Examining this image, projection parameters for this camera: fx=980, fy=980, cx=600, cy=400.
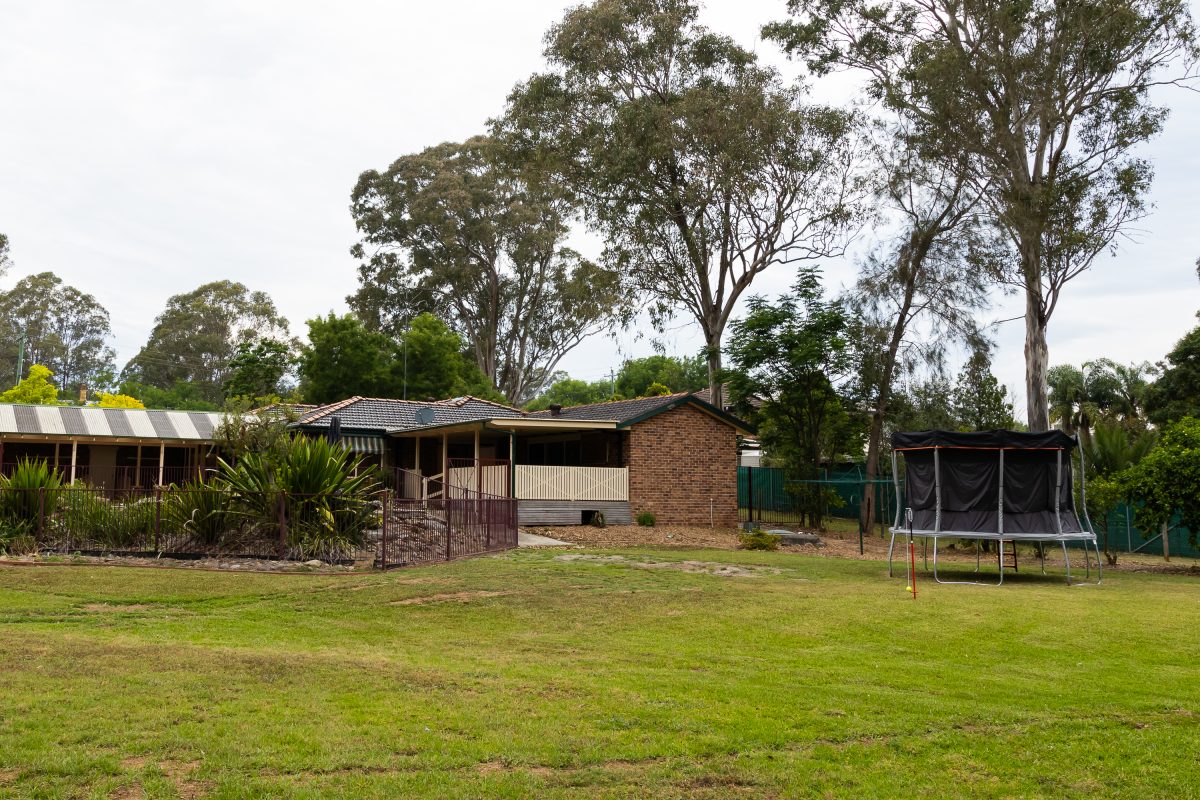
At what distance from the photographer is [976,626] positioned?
11.0 meters

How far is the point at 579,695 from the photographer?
285 inches

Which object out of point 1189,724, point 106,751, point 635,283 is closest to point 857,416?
point 635,283

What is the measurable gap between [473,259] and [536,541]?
34635 millimetres

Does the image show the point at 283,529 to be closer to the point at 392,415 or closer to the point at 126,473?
the point at 392,415

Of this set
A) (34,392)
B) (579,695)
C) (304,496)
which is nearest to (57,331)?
(34,392)

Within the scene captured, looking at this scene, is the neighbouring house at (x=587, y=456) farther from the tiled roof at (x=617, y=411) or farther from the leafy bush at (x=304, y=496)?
the leafy bush at (x=304, y=496)

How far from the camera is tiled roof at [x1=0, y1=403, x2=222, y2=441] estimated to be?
33.3 metres

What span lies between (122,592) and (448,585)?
13.4 feet

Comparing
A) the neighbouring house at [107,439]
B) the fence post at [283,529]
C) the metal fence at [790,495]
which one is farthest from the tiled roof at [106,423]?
the fence post at [283,529]

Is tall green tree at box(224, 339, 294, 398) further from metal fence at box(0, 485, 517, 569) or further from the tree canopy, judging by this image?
metal fence at box(0, 485, 517, 569)

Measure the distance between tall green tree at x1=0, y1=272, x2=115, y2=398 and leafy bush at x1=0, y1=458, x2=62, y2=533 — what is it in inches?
2324

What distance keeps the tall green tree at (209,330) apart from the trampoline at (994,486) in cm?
6020

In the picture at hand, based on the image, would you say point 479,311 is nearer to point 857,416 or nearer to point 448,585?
point 857,416

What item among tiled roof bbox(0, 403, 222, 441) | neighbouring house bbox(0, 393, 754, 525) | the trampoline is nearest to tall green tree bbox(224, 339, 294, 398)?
neighbouring house bbox(0, 393, 754, 525)
